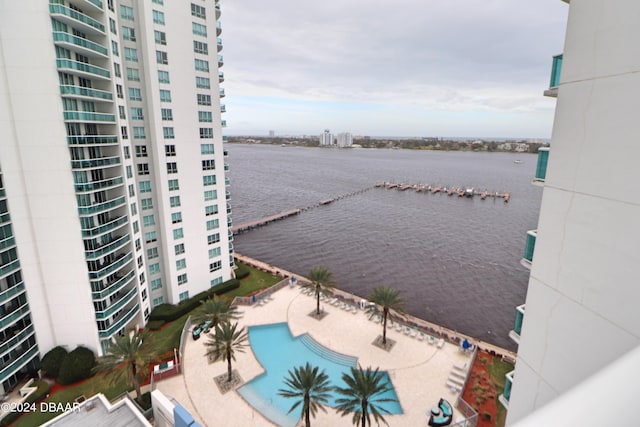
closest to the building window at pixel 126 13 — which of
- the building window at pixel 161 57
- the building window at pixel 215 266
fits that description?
the building window at pixel 161 57

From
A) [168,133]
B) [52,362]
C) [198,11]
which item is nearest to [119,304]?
[52,362]

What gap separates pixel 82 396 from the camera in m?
30.6

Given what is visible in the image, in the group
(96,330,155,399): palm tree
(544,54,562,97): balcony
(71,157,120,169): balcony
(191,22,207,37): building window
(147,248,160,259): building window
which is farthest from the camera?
(147,248,160,259): building window

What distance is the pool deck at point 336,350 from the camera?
2789 cm

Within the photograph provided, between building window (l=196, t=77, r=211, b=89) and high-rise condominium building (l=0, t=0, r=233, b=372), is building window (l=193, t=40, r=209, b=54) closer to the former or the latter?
high-rise condominium building (l=0, t=0, r=233, b=372)

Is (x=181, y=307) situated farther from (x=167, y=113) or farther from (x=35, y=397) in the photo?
(x=167, y=113)

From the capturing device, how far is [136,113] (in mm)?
39094

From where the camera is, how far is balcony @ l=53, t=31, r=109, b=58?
28.0 m

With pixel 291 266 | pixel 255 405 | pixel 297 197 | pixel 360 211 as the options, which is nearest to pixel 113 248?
pixel 255 405

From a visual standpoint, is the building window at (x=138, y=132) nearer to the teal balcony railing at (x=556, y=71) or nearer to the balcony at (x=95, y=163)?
the balcony at (x=95, y=163)

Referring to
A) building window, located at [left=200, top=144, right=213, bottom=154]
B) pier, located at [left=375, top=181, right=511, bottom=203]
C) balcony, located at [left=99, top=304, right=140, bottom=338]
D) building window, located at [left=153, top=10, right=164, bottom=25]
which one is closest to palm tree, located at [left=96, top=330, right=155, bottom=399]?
balcony, located at [left=99, top=304, right=140, bottom=338]

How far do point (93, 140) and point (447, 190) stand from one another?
434 ft

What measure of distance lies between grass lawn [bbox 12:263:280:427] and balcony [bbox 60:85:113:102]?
2483cm

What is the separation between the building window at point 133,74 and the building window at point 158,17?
581 centimetres
